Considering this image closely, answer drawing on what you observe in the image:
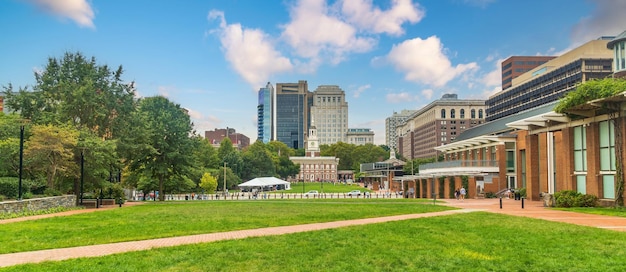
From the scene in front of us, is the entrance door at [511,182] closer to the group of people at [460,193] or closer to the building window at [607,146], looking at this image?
the group of people at [460,193]

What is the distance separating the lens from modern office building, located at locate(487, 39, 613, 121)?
3743 inches

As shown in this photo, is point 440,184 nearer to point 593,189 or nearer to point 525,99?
point 593,189

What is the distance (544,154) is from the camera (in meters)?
36.4

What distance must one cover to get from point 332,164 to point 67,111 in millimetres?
139348

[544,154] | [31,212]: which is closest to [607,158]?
[544,154]

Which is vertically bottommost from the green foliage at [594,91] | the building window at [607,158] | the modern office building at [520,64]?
the building window at [607,158]

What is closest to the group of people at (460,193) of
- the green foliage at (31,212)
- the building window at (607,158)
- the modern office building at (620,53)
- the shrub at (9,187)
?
the building window at (607,158)

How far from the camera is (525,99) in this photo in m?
118

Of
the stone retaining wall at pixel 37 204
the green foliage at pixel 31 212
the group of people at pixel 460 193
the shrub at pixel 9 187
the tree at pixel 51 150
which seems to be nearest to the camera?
the green foliage at pixel 31 212

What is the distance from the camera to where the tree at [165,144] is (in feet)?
145

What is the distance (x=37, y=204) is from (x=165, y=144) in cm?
1736

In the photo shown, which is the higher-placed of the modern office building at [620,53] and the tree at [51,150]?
the modern office building at [620,53]

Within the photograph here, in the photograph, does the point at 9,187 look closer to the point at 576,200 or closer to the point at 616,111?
the point at 576,200

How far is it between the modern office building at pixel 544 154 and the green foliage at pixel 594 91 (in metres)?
0.37
